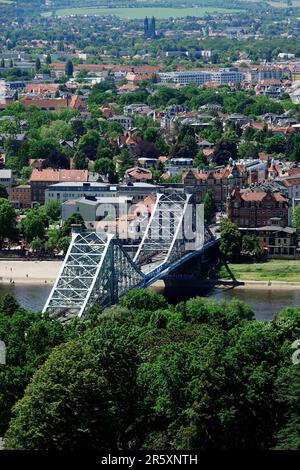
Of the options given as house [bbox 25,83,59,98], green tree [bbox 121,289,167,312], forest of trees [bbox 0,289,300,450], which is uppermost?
forest of trees [bbox 0,289,300,450]

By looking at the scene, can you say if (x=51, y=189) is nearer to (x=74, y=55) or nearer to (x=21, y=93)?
(x=21, y=93)

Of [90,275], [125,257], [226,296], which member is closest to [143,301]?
[90,275]

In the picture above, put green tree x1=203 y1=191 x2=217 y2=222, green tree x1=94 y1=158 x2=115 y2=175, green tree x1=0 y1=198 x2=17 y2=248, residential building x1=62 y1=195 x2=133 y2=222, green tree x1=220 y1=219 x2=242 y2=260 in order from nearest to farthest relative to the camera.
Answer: green tree x1=220 y1=219 x2=242 y2=260 < green tree x1=0 y1=198 x2=17 y2=248 < residential building x1=62 y1=195 x2=133 y2=222 < green tree x1=203 y1=191 x2=217 y2=222 < green tree x1=94 y1=158 x2=115 y2=175

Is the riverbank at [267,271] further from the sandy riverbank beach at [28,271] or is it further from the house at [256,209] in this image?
the sandy riverbank beach at [28,271]

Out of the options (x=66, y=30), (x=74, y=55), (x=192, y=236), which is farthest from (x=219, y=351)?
(x=66, y=30)

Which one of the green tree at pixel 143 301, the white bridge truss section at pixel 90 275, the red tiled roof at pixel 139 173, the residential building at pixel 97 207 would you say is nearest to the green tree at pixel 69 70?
the red tiled roof at pixel 139 173

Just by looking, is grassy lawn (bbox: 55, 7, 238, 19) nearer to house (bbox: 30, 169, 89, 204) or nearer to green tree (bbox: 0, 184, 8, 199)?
house (bbox: 30, 169, 89, 204)

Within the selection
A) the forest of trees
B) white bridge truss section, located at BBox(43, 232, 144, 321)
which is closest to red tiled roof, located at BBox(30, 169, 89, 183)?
white bridge truss section, located at BBox(43, 232, 144, 321)
